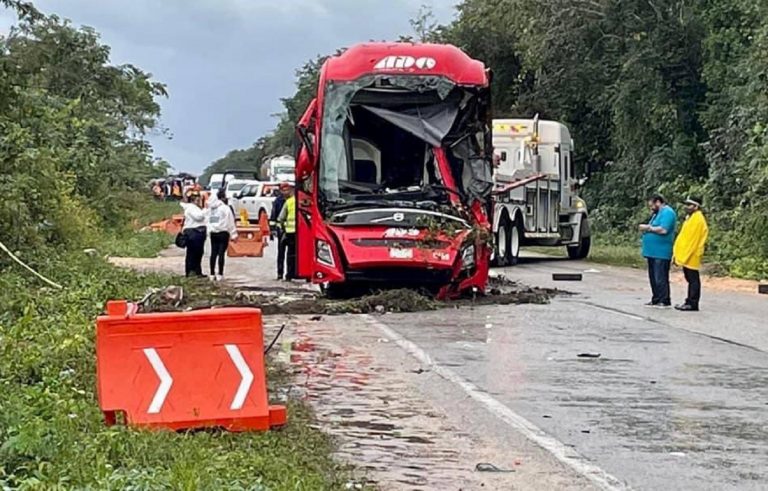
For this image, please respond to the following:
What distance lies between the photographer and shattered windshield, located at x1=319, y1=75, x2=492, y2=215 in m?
18.6

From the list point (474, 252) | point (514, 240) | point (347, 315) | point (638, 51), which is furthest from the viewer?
point (638, 51)

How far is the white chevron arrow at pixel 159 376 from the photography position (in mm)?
8383

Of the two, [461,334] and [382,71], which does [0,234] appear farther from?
[461,334]

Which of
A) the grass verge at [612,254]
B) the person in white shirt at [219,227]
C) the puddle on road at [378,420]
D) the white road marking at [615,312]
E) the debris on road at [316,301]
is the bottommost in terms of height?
the puddle on road at [378,420]

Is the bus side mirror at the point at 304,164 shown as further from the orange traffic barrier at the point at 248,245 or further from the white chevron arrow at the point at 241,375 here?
the orange traffic barrier at the point at 248,245

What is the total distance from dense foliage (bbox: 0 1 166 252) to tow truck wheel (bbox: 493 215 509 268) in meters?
8.83

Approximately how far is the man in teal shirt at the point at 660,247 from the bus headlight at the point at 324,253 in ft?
14.7

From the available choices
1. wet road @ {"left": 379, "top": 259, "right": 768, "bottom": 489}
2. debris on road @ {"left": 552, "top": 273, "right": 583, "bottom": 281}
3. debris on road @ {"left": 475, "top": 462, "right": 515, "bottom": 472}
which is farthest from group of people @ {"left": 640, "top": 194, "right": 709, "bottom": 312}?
debris on road @ {"left": 475, "top": 462, "right": 515, "bottom": 472}

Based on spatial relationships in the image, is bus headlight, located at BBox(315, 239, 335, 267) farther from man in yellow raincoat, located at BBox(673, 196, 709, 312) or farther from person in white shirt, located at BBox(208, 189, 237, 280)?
person in white shirt, located at BBox(208, 189, 237, 280)

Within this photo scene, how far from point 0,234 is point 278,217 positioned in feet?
22.7

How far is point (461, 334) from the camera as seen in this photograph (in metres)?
14.9

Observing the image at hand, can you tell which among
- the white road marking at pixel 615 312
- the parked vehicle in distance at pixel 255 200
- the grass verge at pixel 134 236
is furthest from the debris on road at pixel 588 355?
the parked vehicle in distance at pixel 255 200

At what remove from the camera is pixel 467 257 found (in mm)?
18062

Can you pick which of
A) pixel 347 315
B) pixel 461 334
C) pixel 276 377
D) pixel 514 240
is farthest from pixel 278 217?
pixel 276 377
